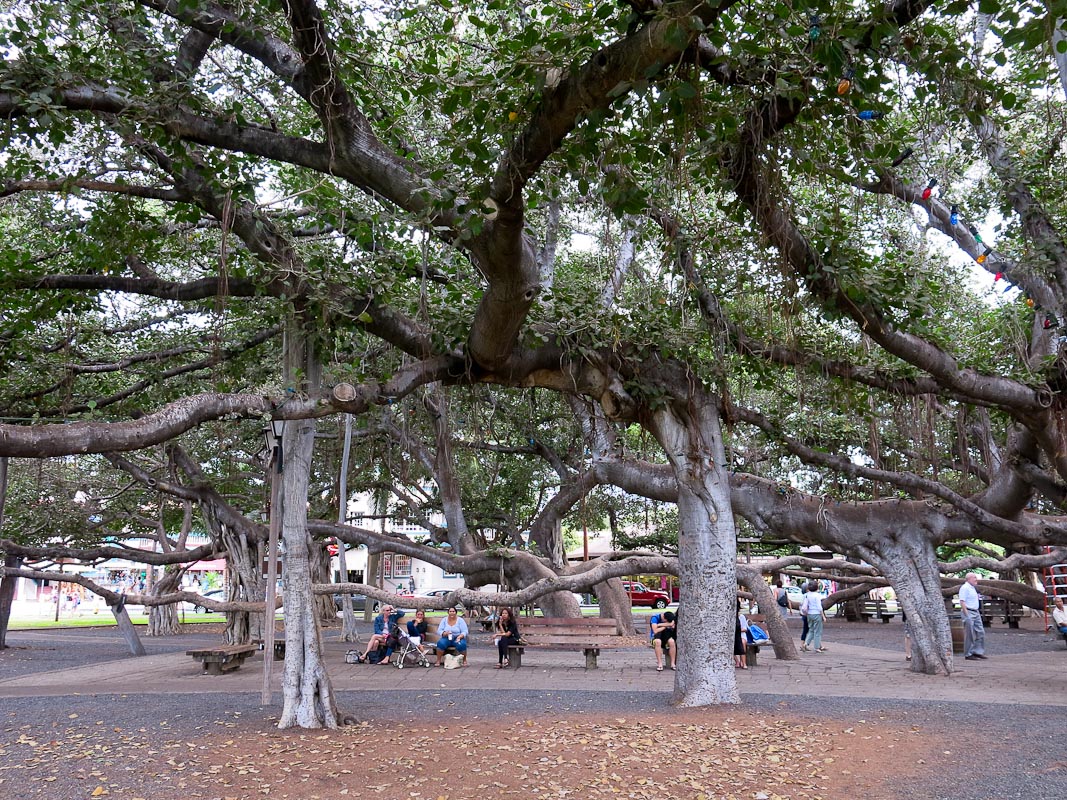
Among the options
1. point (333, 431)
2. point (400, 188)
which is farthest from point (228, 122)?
point (333, 431)

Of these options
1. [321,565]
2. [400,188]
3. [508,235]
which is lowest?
[321,565]

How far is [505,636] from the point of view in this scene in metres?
11.9

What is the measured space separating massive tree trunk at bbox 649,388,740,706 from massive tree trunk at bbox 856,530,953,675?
3.74m

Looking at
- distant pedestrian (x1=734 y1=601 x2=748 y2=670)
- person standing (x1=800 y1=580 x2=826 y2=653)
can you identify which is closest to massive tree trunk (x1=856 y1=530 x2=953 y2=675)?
distant pedestrian (x1=734 y1=601 x2=748 y2=670)

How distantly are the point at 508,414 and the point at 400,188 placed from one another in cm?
884

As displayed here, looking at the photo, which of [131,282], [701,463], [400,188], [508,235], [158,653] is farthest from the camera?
[158,653]

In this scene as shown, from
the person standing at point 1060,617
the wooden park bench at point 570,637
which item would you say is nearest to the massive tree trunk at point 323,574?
the wooden park bench at point 570,637

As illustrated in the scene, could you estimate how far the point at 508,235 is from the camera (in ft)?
16.1

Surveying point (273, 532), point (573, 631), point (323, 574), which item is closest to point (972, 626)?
point (573, 631)

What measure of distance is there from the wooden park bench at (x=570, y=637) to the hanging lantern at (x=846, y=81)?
361 inches

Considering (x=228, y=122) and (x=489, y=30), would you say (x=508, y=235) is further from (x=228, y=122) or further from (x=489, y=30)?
(x=228, y=122)

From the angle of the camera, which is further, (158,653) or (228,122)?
(158,653)

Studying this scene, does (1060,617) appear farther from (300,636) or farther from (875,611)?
(300,636)

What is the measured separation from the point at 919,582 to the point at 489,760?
7.25 meters
